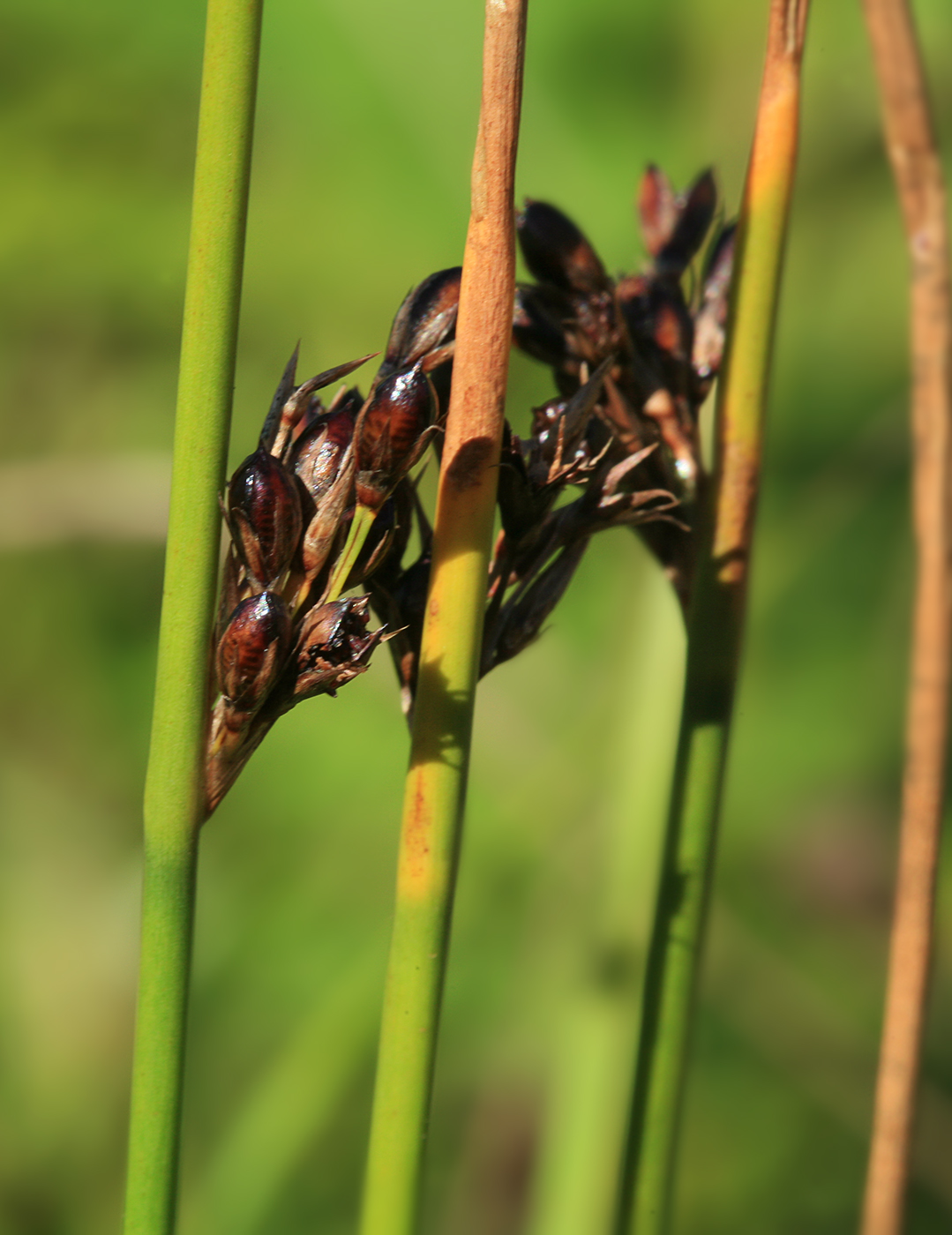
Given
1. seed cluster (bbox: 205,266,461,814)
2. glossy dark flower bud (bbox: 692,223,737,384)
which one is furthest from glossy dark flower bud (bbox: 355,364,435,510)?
glossy dark flower bud (bbox: 692,223,737,384)

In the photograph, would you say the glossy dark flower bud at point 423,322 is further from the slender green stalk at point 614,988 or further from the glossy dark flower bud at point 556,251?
the slender green stalk at point 614,988

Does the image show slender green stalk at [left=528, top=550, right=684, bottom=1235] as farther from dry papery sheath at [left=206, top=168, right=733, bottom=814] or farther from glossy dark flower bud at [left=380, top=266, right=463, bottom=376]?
glossy dark flower bud at [left=380, top=266, right=463, bottom=376]

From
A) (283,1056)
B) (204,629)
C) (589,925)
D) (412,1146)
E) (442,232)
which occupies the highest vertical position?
(442,232)

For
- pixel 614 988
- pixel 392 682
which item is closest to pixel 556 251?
pixel 614 988

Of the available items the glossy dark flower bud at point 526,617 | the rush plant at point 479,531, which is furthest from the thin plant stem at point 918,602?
the glossy dark flower bud at point 526,617

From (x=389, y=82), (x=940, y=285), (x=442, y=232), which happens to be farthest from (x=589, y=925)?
(x=389, y=82)

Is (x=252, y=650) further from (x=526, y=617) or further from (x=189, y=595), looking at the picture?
(x=526, y=617)

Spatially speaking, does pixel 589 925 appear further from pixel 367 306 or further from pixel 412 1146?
pixel 367 306
